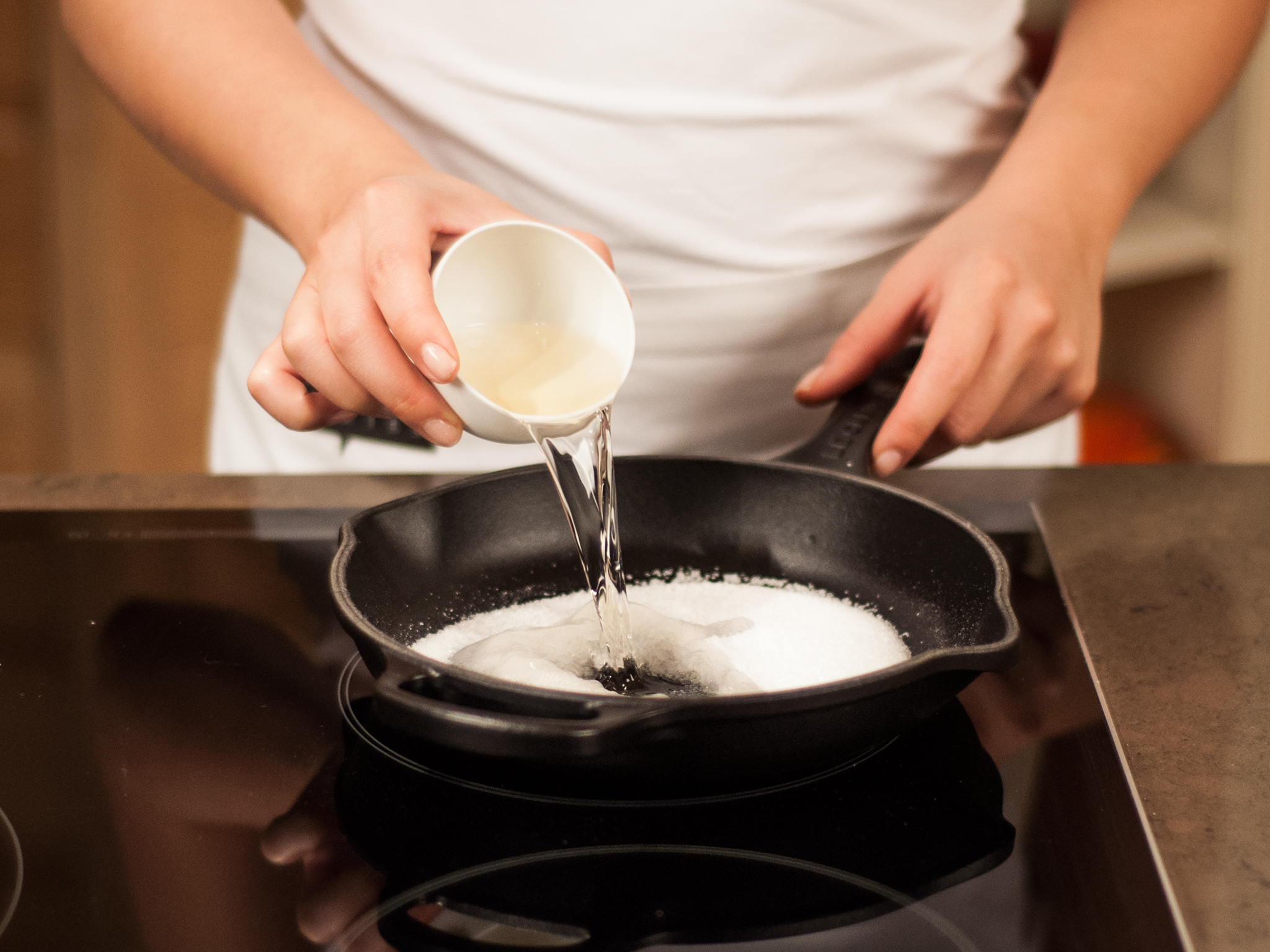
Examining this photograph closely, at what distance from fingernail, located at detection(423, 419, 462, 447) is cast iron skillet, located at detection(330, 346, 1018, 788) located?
0.16ft

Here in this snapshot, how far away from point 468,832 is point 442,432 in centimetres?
22

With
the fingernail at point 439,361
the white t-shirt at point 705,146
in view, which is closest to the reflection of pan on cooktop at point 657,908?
the fingernail at point 439,361

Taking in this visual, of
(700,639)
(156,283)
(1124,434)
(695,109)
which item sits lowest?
(1124,434)

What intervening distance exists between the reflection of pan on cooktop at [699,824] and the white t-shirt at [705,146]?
45 cm

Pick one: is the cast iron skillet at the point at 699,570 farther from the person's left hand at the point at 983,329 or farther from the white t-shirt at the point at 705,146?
the white t-shirt at the point at 705,146

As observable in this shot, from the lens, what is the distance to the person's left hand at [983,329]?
69 cm

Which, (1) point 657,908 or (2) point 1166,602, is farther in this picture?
(2) point 1166,602

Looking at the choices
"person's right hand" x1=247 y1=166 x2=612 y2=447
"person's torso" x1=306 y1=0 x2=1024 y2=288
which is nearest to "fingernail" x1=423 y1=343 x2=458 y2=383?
"person's right hand" x1=247 y1=166 x2=612 y2=447

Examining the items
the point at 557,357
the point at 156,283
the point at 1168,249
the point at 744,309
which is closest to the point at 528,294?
the point at 557,357

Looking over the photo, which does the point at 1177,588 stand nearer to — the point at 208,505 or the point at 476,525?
the point at 476,525

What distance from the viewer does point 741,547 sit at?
28.2 inches

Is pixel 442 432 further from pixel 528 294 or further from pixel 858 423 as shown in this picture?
pixel 858 423

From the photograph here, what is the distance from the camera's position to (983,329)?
693 mm

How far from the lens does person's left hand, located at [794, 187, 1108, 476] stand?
69 centimetres
